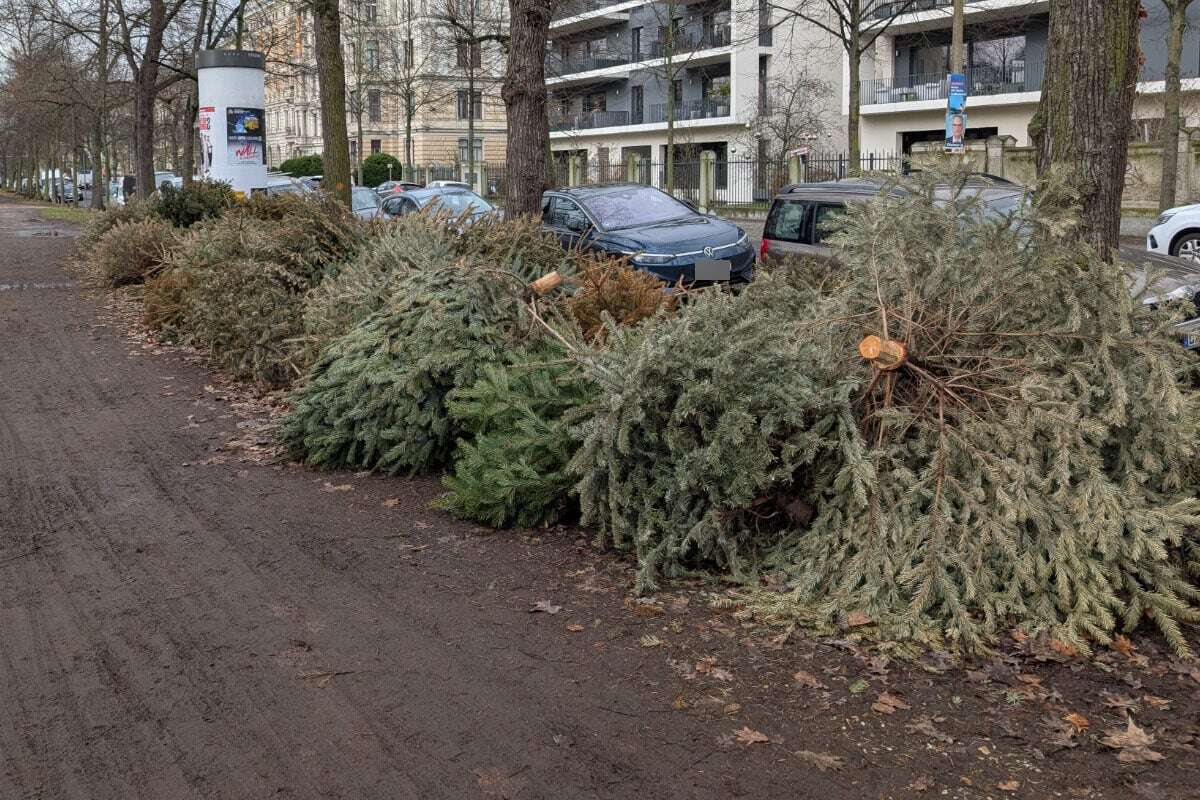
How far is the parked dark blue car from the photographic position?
45.4 ft

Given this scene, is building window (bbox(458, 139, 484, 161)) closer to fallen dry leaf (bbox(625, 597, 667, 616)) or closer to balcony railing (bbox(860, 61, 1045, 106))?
balcony railing (bbox(860, 61, 1045, 106))

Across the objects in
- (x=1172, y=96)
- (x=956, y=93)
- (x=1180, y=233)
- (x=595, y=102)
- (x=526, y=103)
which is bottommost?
(x=1180, y=233)

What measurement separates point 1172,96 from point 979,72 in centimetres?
2088

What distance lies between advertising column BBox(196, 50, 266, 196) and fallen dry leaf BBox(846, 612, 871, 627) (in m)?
18.4

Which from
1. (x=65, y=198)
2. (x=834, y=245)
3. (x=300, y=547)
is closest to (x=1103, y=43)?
(x=834, y=245)

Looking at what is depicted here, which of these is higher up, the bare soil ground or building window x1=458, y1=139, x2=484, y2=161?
building window x1=458, y1=139, x2=484, y2=161

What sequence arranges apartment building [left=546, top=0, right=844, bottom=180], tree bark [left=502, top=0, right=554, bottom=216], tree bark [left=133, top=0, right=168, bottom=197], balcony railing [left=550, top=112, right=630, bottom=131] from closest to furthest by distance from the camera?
tree bark [left=502, top=0, right=554, bottom=216] < tree bark [left=133, top=0, right=168, bottom=197] < apartment building [left=546, top=0, right=844, bottom=180] < balcony railing [left=550, top=112, right=630, bottom=131]

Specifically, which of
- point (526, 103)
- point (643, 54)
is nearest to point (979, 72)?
point (643, 54)

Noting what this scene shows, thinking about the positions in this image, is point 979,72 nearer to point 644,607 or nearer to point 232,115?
point 232,115

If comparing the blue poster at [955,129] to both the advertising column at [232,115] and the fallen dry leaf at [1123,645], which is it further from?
the fallen dry leaf at [1123,645]

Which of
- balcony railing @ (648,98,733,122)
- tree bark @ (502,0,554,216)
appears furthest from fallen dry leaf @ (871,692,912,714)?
balcony railing @ (648,98,733,122)

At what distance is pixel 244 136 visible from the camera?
2138 centimetres

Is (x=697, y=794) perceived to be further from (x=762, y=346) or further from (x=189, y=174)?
(x=189, y=174)

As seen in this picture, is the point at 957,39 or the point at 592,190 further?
the point at 957,39
